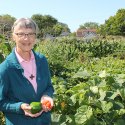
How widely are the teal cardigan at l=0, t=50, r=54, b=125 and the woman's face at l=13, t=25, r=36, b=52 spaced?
125 mm

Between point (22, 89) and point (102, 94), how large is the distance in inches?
56.0

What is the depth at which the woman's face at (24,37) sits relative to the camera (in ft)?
9.46

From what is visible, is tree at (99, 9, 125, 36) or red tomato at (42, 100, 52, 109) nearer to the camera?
red tomato at (42, 100, 52, 109)

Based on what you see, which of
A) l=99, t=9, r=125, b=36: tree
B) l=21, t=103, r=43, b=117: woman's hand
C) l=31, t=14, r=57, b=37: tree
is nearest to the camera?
l=21, t=103, r=43, b=117: woman's hand

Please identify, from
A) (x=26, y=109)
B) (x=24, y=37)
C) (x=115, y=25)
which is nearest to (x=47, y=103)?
(x=26, y=109)

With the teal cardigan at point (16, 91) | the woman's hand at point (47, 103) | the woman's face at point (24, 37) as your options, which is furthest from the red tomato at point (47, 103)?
the woman's face at point (24, 37)

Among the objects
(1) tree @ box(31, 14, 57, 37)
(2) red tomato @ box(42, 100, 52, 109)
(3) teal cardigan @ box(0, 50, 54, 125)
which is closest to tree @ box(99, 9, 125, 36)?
(1) tree @ box(31, 14, 57, 37)

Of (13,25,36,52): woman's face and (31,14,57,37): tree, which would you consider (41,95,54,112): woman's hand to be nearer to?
(13,25,36,52): woman's face

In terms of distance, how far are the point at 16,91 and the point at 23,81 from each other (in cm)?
10

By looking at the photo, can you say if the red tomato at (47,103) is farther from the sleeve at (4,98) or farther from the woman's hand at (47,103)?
the sleeve at (4,98)

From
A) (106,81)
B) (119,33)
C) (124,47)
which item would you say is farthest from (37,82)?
(119,33)

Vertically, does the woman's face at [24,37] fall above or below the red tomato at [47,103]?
above

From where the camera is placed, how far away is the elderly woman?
2.88m

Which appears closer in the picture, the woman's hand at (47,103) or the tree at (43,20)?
the woman's hand at (47,103)
